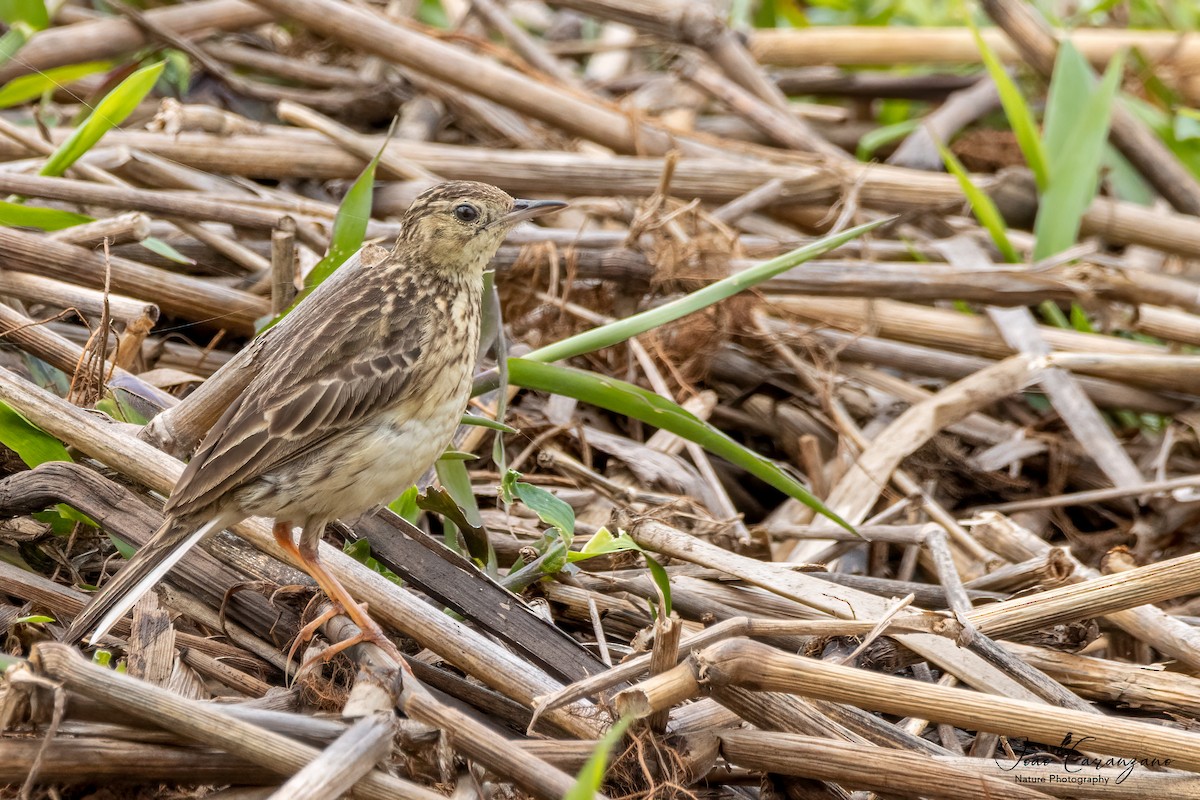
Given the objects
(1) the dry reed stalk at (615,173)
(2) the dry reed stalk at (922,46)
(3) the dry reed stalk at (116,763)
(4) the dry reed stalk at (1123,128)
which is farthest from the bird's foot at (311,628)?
(2) the dry reed stalk at (922,46)

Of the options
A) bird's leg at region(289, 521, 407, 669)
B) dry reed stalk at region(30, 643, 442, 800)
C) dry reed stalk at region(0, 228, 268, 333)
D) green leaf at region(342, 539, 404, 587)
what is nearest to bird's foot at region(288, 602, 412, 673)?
bird's leg at region(289, 521, 407, 669)

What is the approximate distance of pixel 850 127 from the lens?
22.7 ft

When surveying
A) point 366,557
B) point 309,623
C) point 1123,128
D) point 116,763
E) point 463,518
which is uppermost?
point 1123,128

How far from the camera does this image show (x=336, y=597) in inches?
126

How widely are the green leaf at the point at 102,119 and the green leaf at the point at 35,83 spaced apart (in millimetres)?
742

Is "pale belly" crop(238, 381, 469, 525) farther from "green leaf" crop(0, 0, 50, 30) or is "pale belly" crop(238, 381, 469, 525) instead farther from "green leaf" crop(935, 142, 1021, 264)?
"green leaf" crop(0, 0, 50, 30)

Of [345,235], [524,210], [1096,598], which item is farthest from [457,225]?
[1096,598]

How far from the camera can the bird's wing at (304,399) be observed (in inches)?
123

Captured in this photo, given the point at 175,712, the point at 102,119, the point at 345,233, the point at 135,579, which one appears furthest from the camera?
the point at 102,119

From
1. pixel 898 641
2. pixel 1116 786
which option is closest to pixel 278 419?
pixel 898 641

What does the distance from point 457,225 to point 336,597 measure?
43.2 inches

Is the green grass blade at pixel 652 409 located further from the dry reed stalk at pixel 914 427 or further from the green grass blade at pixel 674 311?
the dry reed stalk at pixel 914 427

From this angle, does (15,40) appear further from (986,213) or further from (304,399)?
(986,213)

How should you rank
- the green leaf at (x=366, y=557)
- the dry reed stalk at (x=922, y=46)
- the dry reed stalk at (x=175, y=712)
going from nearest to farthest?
the dry reed stalk at (x=175, y=712), the green leaf at (x=366, y=557), the dry reed stalk at (x=922, y=46)
